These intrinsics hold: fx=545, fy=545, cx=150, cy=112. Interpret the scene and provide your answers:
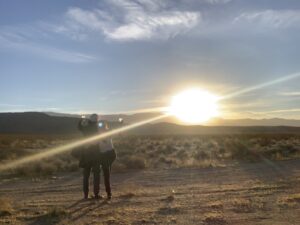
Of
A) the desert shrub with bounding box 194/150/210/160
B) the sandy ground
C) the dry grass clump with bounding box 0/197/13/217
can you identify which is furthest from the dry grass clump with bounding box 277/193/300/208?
the desert shrub with bounding box 194/150/210/160

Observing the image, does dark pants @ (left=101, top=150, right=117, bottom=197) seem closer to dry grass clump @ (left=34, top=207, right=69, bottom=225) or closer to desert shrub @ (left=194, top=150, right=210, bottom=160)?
dry grass clump @ (left=34, top=207, right=69, bottom=225)

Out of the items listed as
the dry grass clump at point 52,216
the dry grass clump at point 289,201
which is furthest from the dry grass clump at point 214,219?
the dry grass clump at point 52,216

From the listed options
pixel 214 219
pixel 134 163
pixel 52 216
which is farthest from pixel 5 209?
pixel 134 163

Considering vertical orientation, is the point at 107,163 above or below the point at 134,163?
above

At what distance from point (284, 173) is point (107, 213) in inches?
464

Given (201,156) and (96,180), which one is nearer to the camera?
(96,180)

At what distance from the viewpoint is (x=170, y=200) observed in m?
14.5

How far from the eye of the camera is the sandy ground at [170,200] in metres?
12.0

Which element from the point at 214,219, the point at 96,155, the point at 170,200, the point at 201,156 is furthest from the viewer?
the point at 201,156

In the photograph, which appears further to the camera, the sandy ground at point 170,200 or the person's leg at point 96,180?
the person's leg at point 96,180

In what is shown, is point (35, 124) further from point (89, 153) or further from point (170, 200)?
point (170, 200)

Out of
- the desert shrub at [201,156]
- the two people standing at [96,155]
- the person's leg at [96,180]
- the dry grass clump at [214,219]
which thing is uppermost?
the two people standing at [96,155]

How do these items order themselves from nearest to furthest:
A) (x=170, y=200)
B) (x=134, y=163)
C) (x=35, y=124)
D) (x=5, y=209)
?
(x=5, y=209) < (x=170, y=200) < (x=134, y=163) < (x=35, y=124)

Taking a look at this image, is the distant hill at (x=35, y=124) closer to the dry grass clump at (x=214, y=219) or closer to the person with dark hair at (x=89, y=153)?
the person with dark hair at (x=89, y=153)
